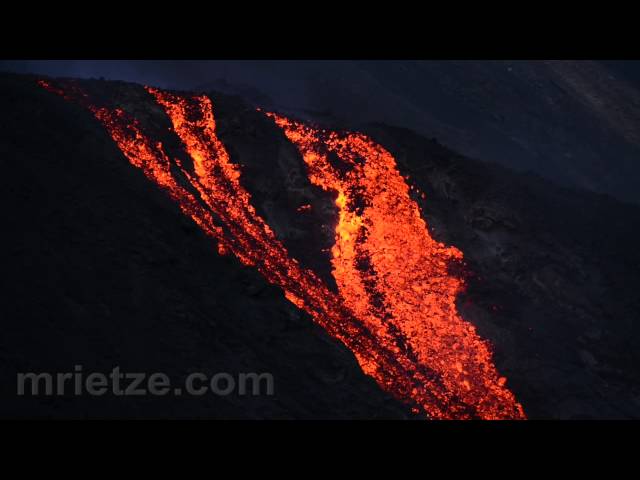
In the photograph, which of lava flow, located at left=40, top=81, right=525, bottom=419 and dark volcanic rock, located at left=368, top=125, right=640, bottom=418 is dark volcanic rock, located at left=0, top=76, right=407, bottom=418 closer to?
lava flow, located at left=40, top=81, right=525, bottom=419

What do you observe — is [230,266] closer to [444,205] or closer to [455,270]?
[455,270]

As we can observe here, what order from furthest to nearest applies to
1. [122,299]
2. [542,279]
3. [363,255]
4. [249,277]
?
[542,279] < [363,255] < [249,277] < [122,299]

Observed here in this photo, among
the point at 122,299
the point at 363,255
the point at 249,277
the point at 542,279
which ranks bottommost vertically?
the point at 542,279

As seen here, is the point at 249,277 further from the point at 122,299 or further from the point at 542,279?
the point at 542,279

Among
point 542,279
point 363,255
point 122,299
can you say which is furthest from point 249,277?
point 542,279

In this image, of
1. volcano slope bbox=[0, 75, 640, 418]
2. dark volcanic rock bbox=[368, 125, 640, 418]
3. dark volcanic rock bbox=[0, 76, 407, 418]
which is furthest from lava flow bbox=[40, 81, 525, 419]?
dark volcanic rock bbox=[0, 76, 407, 418]

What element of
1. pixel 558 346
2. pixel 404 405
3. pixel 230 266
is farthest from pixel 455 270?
pixel 230 266

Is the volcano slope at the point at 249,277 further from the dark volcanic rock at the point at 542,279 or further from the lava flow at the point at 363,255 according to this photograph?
the lava flow at the point at 363,255
